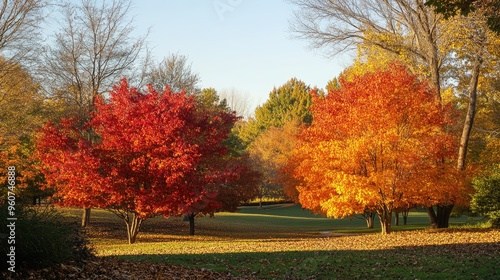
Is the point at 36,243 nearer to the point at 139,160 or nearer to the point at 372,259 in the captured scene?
the point at 372,259

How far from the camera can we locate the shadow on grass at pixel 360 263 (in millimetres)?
Result: 11906

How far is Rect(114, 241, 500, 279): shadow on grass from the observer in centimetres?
1191

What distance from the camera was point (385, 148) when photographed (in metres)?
21.3

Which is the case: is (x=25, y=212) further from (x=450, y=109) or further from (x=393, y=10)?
(x=393, y=10)

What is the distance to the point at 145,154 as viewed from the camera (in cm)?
1988

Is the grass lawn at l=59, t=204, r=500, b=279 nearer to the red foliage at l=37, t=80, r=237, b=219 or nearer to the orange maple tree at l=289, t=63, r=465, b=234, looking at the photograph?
the orange maple tree at l=289, t=63, r=465, b=234

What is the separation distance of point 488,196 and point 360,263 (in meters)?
11.6

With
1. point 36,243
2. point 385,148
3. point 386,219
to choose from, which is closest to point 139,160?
point 385,148

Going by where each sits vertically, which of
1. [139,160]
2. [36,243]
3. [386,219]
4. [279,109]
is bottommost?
[386,219]

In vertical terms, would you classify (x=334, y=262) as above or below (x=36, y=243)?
below

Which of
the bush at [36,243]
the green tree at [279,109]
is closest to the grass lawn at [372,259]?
the bush at [36,243]

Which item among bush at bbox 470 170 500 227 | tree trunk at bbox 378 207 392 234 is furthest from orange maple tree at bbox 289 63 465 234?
tree trunk at bbox 378 207 392 234

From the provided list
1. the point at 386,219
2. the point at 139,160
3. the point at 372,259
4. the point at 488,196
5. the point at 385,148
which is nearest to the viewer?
the point at 372,259

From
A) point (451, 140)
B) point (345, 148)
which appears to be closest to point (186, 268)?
point (345, 148)
